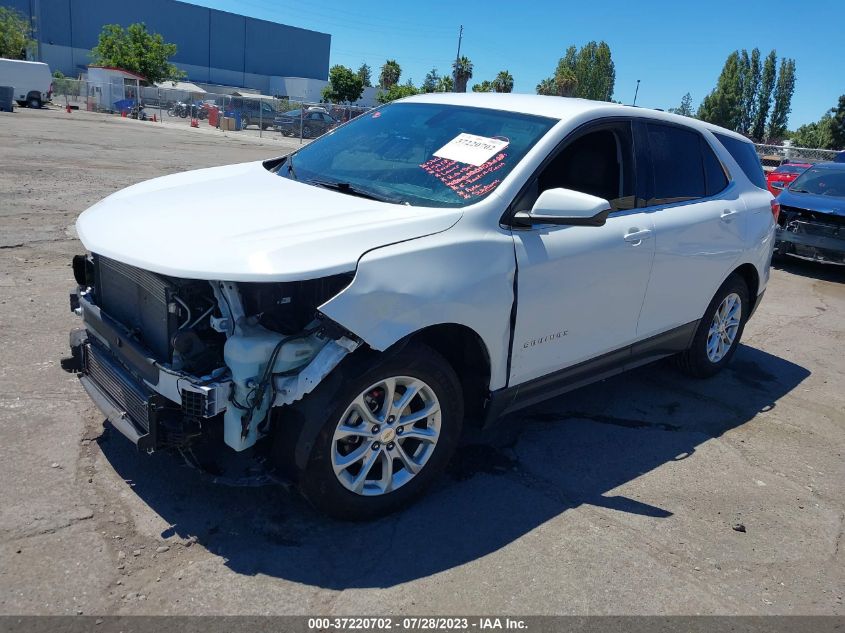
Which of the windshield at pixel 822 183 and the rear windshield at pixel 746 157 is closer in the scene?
the rear windshield at pixel 746 157

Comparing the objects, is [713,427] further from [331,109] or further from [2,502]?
[331,109]

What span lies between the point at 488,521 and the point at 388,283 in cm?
132

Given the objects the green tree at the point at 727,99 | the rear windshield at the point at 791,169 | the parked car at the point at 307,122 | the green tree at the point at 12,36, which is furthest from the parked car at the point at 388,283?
the green tree at the point at 727,99

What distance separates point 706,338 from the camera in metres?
5.28

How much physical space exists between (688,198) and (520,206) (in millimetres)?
1779

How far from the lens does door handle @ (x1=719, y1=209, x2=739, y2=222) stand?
16.1 ft

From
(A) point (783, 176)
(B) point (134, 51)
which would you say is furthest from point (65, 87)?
(A) point (783, 176)

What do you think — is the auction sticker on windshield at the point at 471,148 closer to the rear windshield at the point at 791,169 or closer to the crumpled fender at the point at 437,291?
the crumpled fender at the point at 437,291

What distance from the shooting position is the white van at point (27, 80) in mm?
37906

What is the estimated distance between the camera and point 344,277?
2.97m

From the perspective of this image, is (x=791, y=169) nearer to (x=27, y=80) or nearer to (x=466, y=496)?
(x=466, y=496)

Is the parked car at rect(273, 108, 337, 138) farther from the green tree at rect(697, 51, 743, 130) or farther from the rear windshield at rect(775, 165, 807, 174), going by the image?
the green tree at rect(697, 51, 743, 130)

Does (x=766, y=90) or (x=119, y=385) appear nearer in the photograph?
(x=119, y=385)

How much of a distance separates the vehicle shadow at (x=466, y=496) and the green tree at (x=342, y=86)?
74.5 meters
